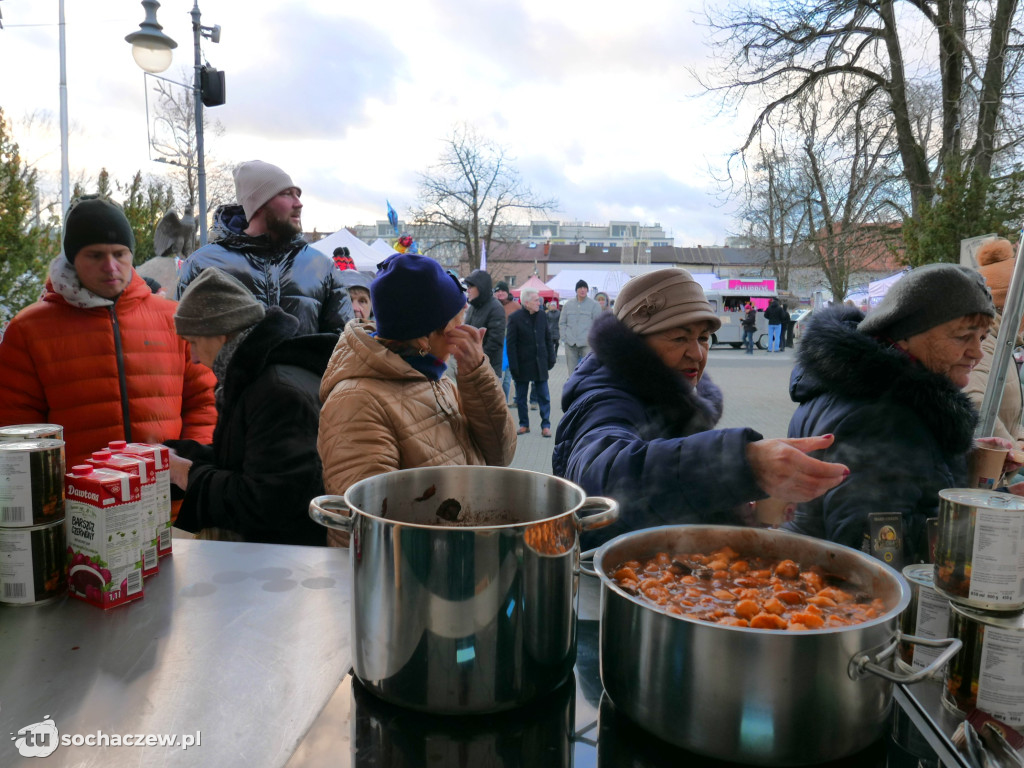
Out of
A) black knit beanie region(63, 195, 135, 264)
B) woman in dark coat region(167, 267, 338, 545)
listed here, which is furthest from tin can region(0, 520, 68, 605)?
black knit beanie region(63, 195, 135, 264)

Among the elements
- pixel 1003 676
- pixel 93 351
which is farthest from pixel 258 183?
pixel 1003 676

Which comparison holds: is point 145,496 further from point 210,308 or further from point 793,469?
point 793,469

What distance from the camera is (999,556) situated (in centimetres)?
101

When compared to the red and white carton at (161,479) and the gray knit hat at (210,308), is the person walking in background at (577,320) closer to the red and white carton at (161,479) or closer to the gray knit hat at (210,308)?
the gray knit hat at (210,308)

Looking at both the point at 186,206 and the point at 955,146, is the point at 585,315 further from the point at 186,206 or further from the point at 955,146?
the point at 186,206

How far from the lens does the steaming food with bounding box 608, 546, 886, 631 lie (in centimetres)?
106

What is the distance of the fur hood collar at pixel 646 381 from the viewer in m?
2.07

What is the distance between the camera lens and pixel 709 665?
33.7 inches

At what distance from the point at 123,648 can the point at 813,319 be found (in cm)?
233

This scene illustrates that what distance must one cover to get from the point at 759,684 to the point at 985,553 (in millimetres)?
447

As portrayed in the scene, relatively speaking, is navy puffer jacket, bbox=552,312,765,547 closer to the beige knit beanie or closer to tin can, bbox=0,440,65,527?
the beige knit beanie

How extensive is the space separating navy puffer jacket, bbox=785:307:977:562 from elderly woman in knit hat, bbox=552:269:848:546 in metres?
0.41

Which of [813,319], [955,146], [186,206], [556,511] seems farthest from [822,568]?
[186,206]

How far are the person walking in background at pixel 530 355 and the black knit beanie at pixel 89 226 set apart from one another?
6689 mm
